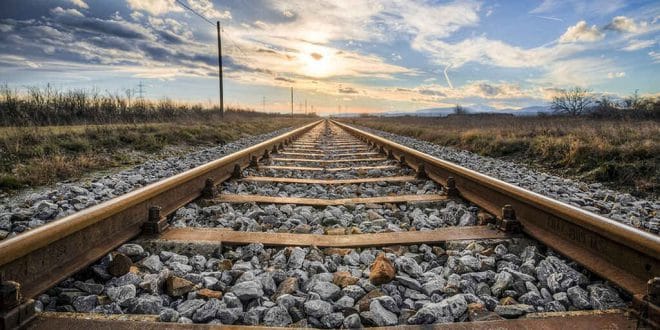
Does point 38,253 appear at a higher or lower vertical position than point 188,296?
higher

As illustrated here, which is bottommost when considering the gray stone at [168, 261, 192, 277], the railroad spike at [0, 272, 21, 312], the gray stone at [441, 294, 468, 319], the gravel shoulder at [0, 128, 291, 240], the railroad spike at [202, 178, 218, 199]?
the gravel shoulder at [0, 128, 291, 240]

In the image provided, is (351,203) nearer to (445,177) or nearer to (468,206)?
(468,206)

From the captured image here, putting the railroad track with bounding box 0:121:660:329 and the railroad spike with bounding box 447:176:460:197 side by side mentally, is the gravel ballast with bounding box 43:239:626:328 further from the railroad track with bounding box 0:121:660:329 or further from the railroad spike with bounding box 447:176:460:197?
the railroad spike with bounding box 447:176:460:197

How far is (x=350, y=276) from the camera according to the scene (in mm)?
1992

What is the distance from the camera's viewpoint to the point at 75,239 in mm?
2057

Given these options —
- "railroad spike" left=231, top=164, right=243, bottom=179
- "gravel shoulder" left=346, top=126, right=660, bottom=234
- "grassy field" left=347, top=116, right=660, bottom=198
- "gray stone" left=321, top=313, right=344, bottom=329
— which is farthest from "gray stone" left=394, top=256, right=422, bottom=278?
"grassy field" left=347, top=116, right=660, bottom=198

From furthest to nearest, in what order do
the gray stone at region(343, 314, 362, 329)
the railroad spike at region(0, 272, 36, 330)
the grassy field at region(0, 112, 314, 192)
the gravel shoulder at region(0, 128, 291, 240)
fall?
the grassy field at region(0, 112, 314, 192)
the gravel shoulder at region(0, 128, 291, 240)
the gray stone at region(343, 314, 362, 329)
the railroad spike at region(0, 272, 36, 330)

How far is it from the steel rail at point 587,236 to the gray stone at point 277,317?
1.46 m

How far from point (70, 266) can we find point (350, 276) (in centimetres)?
139

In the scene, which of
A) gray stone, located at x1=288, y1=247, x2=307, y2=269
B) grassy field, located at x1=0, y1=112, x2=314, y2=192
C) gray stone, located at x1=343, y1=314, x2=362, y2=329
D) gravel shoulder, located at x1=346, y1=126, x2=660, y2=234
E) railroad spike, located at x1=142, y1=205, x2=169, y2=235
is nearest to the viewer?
gray stone, located at x1=343, y1=314, x2=362, y2=329

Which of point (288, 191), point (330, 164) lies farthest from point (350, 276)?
point (330, 164)

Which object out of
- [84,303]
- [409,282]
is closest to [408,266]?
[409,282]

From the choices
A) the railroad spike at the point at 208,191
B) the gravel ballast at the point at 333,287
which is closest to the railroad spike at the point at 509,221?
the gravel ballast at the point at 333,287

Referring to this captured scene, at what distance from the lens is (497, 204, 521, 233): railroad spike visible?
2.64 metres
